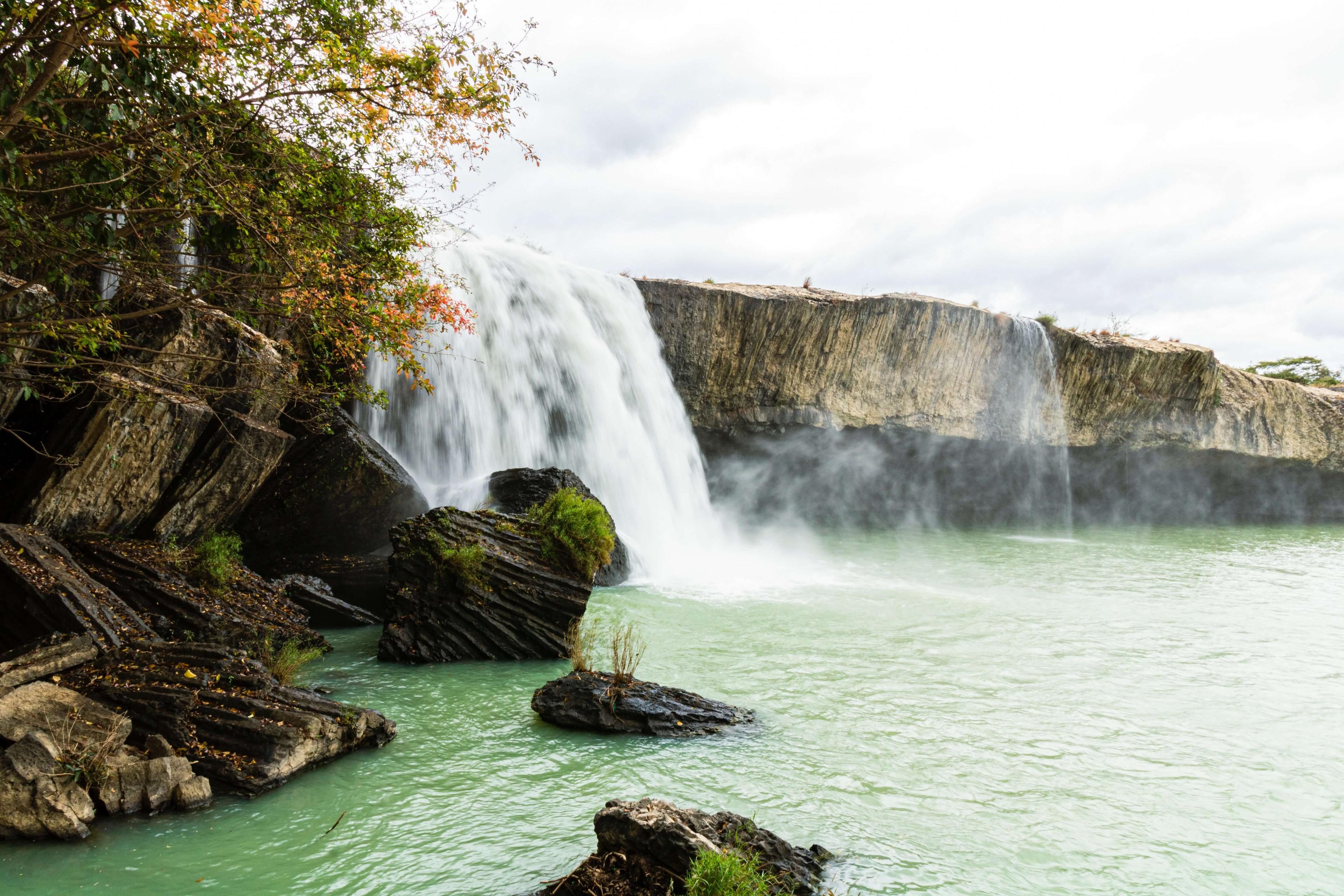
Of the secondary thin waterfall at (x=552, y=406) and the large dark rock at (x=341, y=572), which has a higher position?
the secondary thin waterfall at (x=552, y=406)

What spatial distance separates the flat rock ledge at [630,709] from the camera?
5.49m

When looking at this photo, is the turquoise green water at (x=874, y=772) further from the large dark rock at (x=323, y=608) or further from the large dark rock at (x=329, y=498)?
the large dark rock at (x=329, y=498)

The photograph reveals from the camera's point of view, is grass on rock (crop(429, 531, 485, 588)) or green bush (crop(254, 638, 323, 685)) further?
grass on rock (crop(429, 531, 485, 588))

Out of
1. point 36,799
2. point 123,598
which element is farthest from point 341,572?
point 36,799

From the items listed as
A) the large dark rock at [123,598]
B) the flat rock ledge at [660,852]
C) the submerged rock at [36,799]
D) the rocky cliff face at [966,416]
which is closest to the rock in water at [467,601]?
the large dark rock at [123,598]

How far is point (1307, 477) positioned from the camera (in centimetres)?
2806

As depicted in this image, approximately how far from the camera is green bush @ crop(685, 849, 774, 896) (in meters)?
2.96

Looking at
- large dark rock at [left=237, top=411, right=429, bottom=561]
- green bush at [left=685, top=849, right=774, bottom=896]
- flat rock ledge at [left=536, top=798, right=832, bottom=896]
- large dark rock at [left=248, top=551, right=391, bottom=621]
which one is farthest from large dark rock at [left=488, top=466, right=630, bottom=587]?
green bush at [left=685, top=849, right=774, bottom=896]

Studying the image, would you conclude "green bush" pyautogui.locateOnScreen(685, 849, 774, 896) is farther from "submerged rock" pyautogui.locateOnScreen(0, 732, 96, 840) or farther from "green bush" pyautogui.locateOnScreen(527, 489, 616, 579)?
"green bush" pyautogui.locateOnScreen(527, 489, 616, 579)

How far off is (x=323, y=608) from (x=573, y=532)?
2968 mm

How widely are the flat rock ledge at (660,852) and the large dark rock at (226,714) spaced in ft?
6.63

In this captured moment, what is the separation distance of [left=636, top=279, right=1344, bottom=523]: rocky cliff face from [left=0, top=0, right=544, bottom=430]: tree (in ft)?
40.7

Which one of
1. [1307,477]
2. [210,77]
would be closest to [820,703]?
[210,77]

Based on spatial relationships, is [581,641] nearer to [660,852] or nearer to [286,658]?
[286,658]
